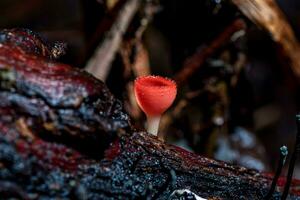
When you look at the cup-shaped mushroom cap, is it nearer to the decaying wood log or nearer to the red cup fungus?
the red cup fungus

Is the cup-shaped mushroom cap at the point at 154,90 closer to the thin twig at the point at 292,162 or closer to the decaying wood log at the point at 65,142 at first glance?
the decaying wood log at the point at 65,142

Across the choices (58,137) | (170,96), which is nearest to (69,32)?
(170,96)

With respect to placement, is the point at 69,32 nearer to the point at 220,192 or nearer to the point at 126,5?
the point at 126,5

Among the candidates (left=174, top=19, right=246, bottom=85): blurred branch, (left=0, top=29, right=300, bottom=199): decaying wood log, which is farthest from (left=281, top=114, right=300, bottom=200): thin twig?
(left=174, top=19, right=246, bottom=85): blurred branch

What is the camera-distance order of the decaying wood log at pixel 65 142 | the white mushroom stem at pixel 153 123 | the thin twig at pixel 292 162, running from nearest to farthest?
the decaying wood log at pixel 65 142 → the thin twig at pixel 292 162 → the white mushroom stem at pixel 153 123

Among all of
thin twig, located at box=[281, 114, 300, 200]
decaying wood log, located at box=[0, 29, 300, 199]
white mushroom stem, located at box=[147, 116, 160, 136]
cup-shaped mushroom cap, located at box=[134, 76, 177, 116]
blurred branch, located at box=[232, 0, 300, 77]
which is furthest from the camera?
blurred branch, located at box=[232, 0, 300, 77]

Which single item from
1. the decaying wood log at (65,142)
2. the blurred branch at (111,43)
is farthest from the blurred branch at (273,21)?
the decaying wood log at (65,142)
